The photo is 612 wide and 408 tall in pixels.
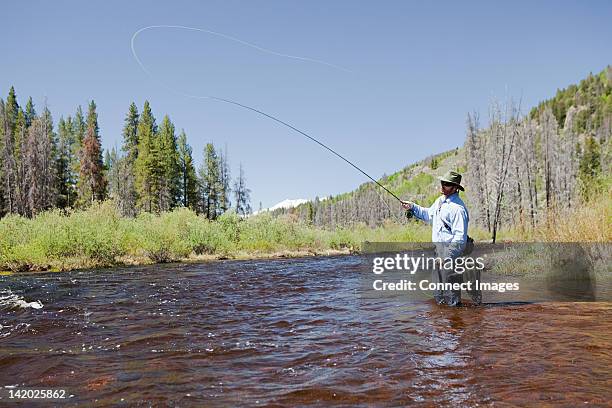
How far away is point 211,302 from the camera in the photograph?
9219 mm

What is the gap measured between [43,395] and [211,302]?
5342 mm

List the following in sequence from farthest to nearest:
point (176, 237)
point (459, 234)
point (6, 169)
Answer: point (6, 169) < point (176, 237) < point (459, 234)

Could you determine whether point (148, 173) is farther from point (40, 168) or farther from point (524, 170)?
point (524, 170)

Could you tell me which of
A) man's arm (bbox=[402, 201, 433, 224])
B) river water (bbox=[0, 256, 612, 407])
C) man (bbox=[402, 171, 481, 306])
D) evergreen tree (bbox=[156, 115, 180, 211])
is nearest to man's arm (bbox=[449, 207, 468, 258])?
man (bbox=[402, 171, 481, 306])

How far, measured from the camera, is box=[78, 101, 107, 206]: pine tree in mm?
51594

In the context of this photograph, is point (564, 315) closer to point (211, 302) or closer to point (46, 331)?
point (211, 302)

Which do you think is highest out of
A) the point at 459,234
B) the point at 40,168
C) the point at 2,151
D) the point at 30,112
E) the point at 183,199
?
the point at 30,112

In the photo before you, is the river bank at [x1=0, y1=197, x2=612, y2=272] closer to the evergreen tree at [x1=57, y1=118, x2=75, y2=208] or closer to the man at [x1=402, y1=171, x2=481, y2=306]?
the man at [x1=402, y1=171, x2=481, y2=306]

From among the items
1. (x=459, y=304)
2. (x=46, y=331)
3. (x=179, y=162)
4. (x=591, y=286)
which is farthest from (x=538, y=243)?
A: (x=179, y=162)

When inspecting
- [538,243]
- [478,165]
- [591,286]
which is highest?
[478,165]

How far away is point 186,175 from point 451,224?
5844 cm

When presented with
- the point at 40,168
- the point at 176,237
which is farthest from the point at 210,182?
the point at 176,237

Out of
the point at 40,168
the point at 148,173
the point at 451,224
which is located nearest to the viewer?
the point at 451,224

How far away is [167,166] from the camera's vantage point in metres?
57.4
